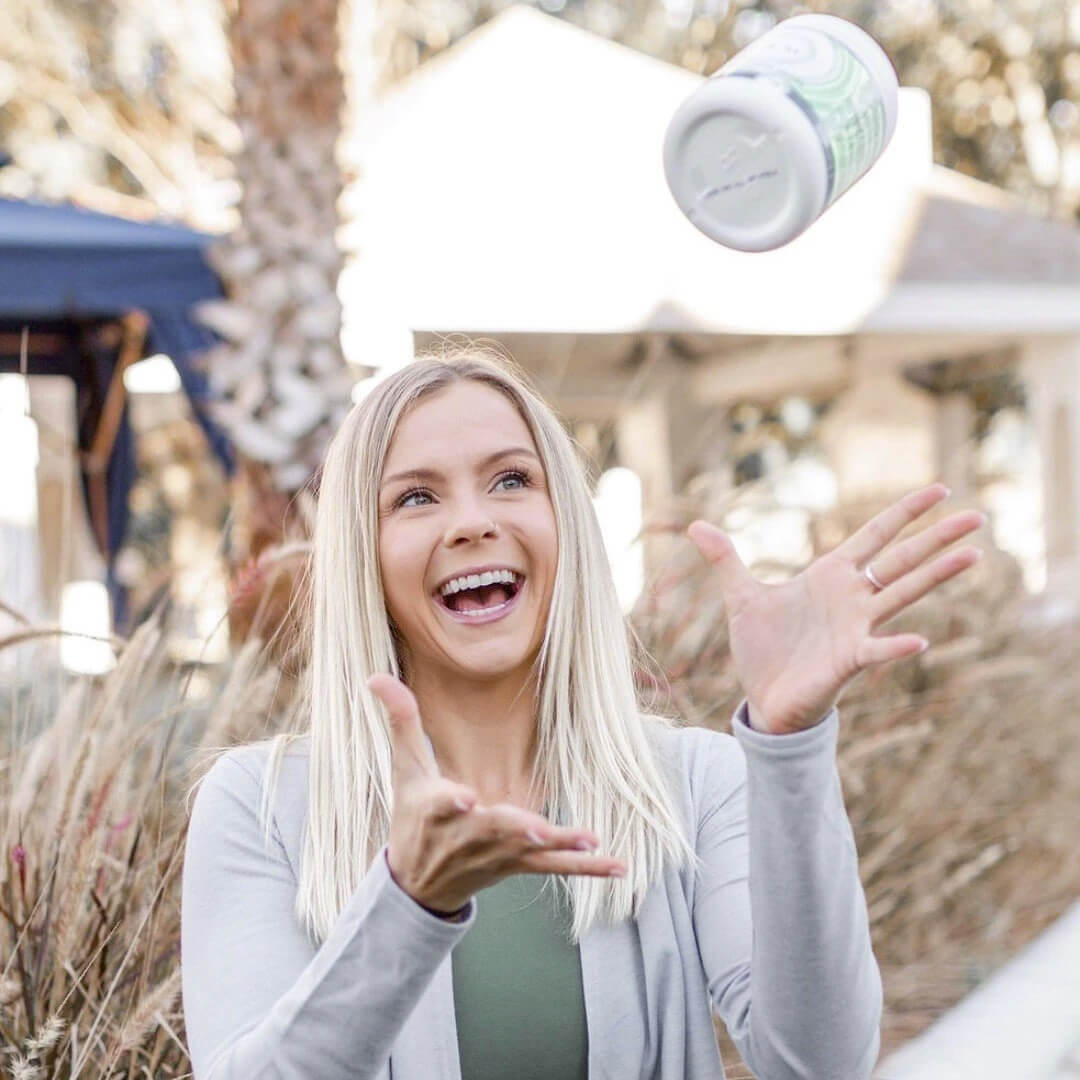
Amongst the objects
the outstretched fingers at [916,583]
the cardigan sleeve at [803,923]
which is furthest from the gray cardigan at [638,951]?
the outstretched fingers at [916,583]

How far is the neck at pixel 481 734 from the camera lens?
6.40ft

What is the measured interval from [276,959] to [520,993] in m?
0.28

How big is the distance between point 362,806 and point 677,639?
170 cm

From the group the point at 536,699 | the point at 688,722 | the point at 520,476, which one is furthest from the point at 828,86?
the point at 688,722

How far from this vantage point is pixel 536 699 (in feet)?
6.54

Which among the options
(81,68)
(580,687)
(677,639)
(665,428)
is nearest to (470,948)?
(580,687)

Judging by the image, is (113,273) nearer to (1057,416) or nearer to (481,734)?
(481,734)

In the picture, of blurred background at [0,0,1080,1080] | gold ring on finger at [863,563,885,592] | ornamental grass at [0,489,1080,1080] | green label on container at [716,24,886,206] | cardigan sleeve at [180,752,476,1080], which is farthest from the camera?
blurred background at [0,0,1080,1080]

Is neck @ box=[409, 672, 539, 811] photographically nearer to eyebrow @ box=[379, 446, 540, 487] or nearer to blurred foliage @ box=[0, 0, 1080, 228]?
eyebrow @ box=[379, 446, 540, 487]


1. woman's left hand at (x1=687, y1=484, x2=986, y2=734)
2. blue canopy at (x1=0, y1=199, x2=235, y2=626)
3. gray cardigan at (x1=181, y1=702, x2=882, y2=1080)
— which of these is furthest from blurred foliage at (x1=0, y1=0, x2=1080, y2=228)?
woman's left hand at (x1=687, y1=484, x2=986, y2=734)

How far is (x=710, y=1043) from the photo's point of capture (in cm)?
180

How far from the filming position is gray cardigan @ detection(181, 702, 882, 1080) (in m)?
1.38

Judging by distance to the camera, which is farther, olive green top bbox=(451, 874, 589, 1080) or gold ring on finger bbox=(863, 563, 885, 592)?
olive green top bbox=(451, 874, 589, 1080)

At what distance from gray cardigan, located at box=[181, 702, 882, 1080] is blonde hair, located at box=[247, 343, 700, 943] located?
0.12ft
